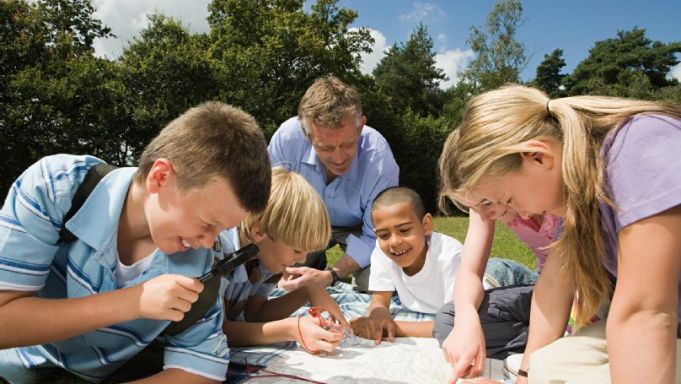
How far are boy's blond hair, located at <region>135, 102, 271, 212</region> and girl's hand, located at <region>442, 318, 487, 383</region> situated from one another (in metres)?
1.03

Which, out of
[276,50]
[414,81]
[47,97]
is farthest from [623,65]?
[47,97]

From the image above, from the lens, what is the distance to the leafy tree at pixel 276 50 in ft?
56.6

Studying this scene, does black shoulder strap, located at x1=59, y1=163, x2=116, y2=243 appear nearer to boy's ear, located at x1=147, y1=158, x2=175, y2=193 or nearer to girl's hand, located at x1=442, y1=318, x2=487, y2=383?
boy's ear, located at x1=147, y1=158, x2=175, y2=193

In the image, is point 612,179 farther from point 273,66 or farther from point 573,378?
point 273,66

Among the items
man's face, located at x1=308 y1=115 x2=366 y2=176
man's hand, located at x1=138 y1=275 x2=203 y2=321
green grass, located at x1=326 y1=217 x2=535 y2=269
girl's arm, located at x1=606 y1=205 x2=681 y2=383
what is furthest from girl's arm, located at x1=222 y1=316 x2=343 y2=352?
green grass, located at x1=326 y1=217 x2=535 y2=269

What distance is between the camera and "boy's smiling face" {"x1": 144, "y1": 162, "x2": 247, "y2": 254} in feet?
6.17

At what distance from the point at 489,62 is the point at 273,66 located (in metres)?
11.3

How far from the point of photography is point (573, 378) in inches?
72.4

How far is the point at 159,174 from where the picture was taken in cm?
190

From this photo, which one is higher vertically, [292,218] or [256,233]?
[292,218]

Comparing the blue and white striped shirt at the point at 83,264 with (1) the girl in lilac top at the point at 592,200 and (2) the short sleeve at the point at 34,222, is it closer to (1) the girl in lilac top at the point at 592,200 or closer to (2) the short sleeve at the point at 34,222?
(2) the short sleeve at the point at 34,222

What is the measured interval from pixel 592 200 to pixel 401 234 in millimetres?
1906

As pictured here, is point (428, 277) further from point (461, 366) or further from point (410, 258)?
point (461, 366)

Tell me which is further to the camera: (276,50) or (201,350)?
(276,50)
